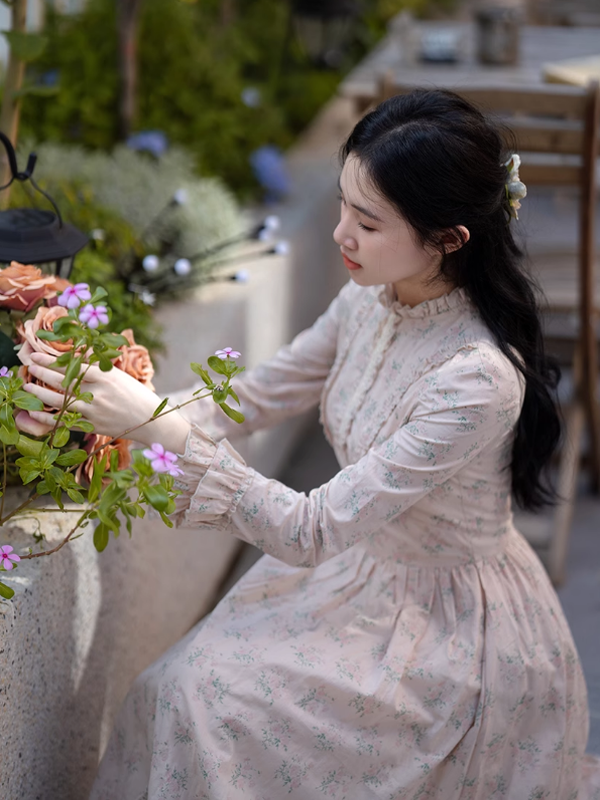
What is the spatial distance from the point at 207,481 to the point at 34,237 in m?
0.48

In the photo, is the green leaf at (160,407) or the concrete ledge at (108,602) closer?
the green leaf at (160,407)

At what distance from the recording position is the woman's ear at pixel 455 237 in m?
1.32

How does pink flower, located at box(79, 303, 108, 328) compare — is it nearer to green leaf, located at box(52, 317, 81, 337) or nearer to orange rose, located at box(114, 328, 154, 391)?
green leaf, located at box(52, 317, 81, 337)

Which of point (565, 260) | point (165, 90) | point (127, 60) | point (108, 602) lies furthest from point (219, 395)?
point (165, 90)

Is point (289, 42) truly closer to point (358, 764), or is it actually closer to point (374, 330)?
point (374, 330)

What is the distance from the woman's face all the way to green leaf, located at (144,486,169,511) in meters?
0.47

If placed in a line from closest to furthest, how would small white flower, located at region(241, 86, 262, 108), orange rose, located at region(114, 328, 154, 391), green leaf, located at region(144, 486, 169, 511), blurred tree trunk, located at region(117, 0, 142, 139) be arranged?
green leaf, located at region(144, 486, 169, 511), orange rose, located at region(114, 328, 154, 391), blurred tree trunk, located at region(117, 0, 142, 139), small white flower, located at region(241, 86, 262, 108)

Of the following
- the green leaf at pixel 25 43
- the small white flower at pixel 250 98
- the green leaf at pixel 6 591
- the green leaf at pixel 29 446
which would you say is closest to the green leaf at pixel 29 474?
the green leaf at pixel 29 446

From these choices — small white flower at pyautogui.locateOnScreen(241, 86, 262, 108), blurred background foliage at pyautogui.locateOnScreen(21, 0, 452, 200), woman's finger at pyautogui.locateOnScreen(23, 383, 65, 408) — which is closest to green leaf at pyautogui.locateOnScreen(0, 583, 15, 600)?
woman's finger at pyautogui.locateOnScreen(23, 383, 65, 408)

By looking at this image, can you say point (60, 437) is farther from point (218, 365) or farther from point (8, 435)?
Answer: point (218, 365)

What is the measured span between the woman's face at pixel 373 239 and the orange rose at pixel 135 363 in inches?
13.0

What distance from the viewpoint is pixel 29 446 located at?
1.21m

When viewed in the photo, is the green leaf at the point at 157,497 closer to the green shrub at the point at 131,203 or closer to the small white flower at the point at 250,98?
the green shrub at the point at 131,203

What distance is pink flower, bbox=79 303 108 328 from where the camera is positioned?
1.09m
